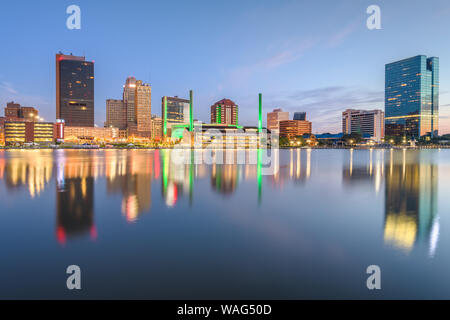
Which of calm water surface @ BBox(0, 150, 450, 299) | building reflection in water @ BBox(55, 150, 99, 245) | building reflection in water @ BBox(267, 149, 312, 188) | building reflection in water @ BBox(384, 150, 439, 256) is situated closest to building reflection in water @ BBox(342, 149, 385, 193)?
building reflection in water @ BBox(384, 150, 439, 256)

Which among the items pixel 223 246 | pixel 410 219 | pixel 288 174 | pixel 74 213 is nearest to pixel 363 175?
pixel 288 174

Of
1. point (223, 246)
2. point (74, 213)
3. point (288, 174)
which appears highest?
point (288, 174)

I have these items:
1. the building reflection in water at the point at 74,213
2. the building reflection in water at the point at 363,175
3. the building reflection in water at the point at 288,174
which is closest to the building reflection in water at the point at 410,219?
the building reflection in water at the point at 363,175

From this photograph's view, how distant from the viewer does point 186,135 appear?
186500 mm

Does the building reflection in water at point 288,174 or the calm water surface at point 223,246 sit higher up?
the building reflection in water at point 288,174

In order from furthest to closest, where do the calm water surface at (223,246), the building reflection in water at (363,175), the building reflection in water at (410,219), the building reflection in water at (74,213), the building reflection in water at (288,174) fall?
1. the building reflection in water at (288,174)
2. the building reflection in water at (363,175)
3. the building reflection in water at (74,213)
4. the building reflection in water at (410,219)
5. the calm water surface at (223,246)

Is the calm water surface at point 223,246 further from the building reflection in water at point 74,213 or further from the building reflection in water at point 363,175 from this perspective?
the building reflection in water at point 363,175

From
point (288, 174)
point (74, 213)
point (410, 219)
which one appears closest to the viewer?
point (410, 219)

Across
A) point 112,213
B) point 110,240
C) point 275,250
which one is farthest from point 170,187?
point 275,250

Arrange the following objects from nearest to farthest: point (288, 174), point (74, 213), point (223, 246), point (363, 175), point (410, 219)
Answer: point (223, 246), point (410, 219), point (74, 213), point (363, 175), point (288, 174)

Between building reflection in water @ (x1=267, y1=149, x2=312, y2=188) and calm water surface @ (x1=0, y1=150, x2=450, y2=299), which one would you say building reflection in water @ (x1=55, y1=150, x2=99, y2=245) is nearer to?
calm water surface @ (x1=0, y1=150, x2=450, y2=299)

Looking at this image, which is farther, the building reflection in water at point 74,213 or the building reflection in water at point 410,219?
the building reflection in water at point 74,213

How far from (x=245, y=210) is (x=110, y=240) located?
6035 mm

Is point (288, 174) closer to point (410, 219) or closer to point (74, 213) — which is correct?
point (410, 219)
